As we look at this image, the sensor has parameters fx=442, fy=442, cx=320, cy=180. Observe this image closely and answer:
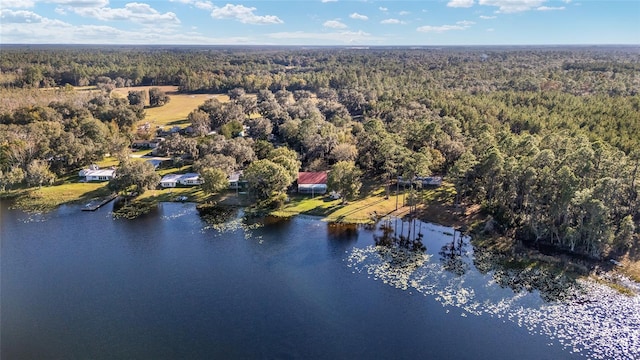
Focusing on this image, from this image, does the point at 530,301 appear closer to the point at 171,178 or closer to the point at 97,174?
the point at 171,178

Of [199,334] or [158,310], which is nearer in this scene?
[199,334]

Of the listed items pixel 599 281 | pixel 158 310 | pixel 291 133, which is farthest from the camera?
pixel 291 133

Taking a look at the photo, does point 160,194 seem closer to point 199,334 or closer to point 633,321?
point 199,334

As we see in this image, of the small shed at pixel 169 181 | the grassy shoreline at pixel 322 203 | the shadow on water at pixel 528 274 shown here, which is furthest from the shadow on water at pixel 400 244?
the small shed at pixel 169 181

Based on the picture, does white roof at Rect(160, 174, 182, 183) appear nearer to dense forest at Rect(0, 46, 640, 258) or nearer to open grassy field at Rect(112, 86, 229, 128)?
dense forest at Rect(0, 46, 640, 258)

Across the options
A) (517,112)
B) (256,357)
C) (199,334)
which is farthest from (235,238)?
(517,112)

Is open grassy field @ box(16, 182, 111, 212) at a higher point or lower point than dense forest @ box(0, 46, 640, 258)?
lower

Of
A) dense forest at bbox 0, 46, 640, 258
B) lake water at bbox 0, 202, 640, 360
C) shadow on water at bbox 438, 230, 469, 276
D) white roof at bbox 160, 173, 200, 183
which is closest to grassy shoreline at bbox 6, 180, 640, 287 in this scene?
shadow on water at bbox 438, 230, 469, 276
